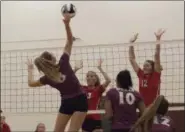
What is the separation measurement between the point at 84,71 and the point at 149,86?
339 cm

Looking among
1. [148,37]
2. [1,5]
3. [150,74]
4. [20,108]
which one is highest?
[1,5]

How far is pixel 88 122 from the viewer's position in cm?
647

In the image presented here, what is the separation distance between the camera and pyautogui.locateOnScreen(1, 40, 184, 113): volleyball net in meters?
9.49

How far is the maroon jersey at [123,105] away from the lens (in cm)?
471

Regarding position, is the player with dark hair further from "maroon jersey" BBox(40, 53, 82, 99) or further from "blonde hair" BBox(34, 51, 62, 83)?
"blonde hair" BBox(34, 51, 62, 83)

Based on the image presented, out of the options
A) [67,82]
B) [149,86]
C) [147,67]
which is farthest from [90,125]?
[67,82]

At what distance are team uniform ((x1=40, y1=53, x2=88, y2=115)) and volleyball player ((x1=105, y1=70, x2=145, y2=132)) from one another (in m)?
0.34

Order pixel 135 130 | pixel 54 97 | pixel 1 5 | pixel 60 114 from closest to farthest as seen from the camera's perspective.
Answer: pixel 135 130, pixel 60 114, pixel 54 97, pixel 1 5

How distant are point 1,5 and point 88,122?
5699 mm

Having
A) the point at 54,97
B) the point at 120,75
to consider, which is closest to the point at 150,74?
the point at 120,75

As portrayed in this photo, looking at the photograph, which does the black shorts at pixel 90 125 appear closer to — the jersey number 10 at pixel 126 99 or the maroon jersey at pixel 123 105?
the maroon jersey at pixel 123 105

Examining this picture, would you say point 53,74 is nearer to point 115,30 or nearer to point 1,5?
point 115,30

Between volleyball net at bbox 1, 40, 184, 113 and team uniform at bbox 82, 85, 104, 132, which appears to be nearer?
team uniform at bbox 82, 85, 104, 132

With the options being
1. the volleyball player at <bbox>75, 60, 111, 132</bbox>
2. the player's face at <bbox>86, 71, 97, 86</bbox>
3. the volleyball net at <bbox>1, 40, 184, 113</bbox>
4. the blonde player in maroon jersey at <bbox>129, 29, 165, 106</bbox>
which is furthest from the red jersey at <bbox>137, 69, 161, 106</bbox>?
the volleyball net at <bbox>1, 40, 184, 113</bbox>
